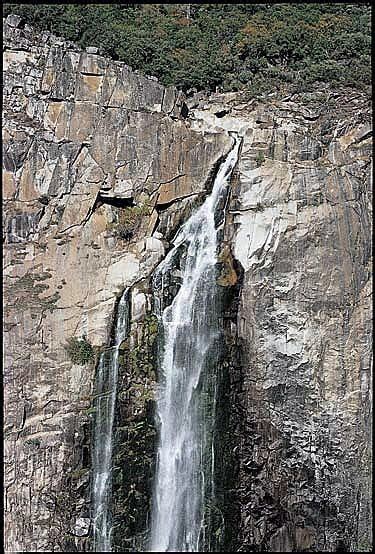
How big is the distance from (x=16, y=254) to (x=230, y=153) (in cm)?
582

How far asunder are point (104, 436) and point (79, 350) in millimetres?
1997

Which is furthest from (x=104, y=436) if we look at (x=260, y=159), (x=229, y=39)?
(x=229, y=39)

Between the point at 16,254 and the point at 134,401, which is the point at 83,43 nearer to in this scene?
the point at 16,254

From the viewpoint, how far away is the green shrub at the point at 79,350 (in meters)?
14.2

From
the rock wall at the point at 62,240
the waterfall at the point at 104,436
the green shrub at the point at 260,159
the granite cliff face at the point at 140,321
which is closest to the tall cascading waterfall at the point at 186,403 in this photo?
the granite cliff face at the point at 140,321

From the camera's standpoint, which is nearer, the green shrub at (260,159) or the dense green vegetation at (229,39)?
the green shrub at (260,159)

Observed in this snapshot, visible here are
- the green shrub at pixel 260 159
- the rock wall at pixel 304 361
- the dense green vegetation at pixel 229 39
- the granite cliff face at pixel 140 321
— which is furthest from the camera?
the dense green vegetation at pixel 229 39

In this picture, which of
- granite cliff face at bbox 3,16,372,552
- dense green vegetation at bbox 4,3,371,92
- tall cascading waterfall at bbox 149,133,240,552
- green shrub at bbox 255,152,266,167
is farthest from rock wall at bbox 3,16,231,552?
dense green vegetation at bbox 4,3,371,92

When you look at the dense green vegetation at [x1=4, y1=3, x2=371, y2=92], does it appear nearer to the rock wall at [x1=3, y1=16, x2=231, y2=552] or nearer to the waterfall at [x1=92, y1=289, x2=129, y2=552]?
the rock wall at [x1=3, y1=16, x2=231, y2=552]

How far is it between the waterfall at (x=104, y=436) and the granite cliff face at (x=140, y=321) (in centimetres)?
18

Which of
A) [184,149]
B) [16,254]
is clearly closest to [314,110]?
[184,149]

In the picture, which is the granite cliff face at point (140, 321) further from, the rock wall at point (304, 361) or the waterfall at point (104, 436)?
the waterfall at point (104, 436)

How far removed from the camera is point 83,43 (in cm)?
1736

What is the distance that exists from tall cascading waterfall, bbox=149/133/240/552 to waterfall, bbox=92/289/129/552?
0.99 m
